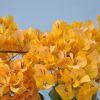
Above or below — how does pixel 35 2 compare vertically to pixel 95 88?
above

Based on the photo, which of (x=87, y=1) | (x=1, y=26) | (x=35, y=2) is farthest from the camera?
(x=35, y=2)

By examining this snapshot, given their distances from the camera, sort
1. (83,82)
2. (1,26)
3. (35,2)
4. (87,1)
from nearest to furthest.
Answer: (83,82), (1,26), (87,1), (35,2)

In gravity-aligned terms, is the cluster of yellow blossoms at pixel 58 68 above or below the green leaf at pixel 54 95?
above

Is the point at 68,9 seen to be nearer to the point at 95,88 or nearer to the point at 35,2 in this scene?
the point at 35,2

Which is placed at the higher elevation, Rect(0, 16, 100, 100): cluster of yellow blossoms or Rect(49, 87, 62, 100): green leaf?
Rect(0, 16, 100, 100): cluster of yellow blossoms

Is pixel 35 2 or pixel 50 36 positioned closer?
pixel 50 36

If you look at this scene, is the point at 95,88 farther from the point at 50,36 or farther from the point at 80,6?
the point at 80,6

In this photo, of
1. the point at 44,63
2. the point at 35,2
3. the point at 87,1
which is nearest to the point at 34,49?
the point at 44,63

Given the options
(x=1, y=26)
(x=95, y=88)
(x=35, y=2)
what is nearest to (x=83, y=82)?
(x=95, y=88)
